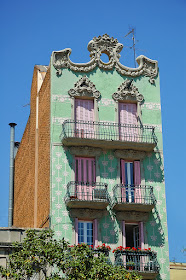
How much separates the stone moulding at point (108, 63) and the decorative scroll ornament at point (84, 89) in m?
0.73

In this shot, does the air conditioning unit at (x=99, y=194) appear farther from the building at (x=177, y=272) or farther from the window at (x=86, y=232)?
the building at (x=177, y=272)

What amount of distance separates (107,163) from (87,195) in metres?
2.33

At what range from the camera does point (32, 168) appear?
42469 millimetres

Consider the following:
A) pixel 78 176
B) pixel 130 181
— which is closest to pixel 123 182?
pixel 130 181

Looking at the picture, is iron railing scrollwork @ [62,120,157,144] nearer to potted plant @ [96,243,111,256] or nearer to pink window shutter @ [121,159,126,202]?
pink window shutter @ [121,159,126,202]

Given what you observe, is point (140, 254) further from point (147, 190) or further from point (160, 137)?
point (160, 137)

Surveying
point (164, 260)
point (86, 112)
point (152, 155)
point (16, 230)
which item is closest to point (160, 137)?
point (152, 155)

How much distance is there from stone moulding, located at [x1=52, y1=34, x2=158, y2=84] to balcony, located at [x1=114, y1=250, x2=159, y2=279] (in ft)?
33.6

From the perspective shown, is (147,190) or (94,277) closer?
(94,277)

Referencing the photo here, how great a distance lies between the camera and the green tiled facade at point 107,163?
117ft

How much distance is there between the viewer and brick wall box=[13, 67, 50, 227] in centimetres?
3771

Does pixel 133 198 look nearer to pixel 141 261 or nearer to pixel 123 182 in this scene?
pixel 123 182

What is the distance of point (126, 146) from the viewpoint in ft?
122

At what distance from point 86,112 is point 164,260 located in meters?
9.11
